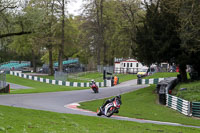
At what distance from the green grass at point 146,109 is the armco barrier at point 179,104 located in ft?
1.11

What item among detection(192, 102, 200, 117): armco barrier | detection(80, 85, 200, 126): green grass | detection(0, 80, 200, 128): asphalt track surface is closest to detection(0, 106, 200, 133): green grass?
detection(0, 80, 200, 128): asphalt track surface

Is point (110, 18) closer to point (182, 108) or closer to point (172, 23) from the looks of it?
point (172, 23)

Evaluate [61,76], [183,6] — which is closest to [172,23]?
[183,6]

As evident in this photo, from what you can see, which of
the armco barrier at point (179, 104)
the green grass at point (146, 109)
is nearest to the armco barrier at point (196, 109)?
the armco barrier at point (179, 104)

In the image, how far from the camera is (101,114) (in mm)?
15398

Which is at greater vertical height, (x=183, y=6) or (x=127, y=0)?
(x=127, y=0)

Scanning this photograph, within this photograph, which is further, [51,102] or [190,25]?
[51,102]

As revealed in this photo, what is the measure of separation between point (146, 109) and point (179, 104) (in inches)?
85.8

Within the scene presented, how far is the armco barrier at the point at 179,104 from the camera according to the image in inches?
728

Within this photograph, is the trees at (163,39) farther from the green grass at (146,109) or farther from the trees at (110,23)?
the trees at (110,23)

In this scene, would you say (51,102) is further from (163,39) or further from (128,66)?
(128,66)

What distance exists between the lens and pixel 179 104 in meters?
19.7

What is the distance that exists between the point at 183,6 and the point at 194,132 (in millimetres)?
13535

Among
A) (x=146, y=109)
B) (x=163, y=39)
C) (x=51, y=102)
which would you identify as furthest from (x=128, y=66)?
(x=146, y=109)
